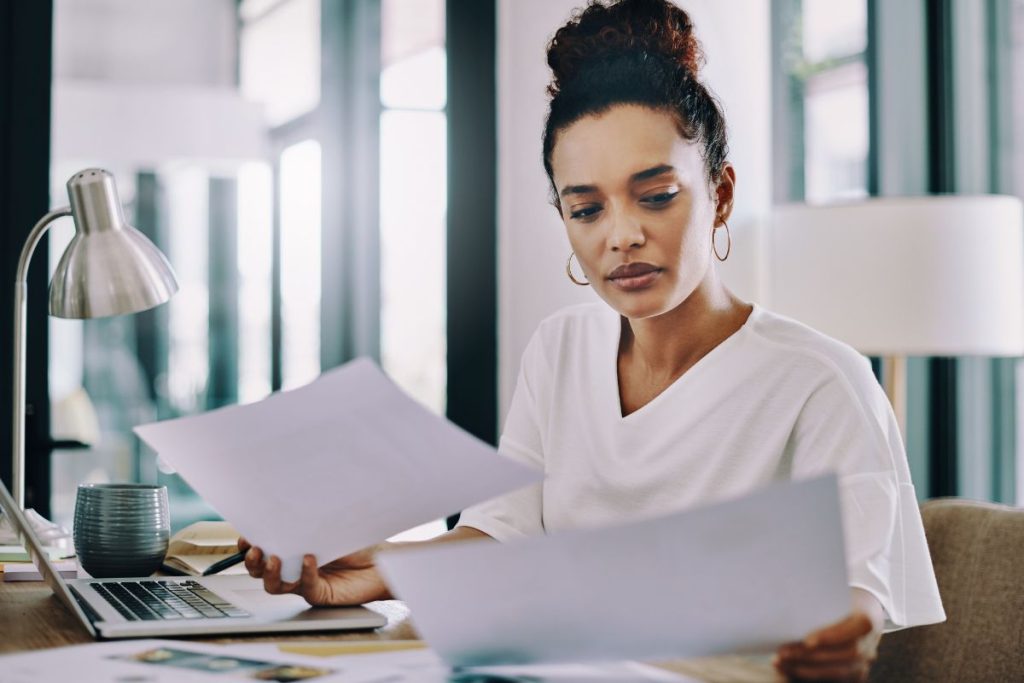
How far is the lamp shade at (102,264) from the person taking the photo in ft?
4.03

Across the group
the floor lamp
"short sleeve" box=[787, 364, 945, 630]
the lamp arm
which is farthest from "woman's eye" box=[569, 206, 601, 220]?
the floor lamp

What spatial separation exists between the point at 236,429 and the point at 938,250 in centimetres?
182

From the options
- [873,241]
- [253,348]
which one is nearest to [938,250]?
[873,241]

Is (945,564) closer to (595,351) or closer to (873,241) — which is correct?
(595,351)

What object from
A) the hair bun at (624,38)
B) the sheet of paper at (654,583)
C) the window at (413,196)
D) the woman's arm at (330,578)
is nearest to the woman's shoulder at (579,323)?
the hair bun at (624,38)

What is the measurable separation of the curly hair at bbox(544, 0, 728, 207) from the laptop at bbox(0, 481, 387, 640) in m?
0.58

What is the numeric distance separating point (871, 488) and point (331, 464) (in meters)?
0.48

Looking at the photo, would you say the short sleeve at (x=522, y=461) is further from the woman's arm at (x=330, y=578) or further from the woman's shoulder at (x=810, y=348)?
the woman's shoulder at (x=810, y=348)

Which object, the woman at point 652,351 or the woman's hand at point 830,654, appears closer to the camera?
the woman's hand at point 830,654

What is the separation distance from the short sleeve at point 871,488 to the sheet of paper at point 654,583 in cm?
34

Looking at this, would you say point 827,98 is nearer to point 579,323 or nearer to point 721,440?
point 579,323

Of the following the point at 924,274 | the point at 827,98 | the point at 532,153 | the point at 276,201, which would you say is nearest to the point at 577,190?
the point at 924,274

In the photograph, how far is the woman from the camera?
3.85 ft

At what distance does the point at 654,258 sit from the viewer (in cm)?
126
